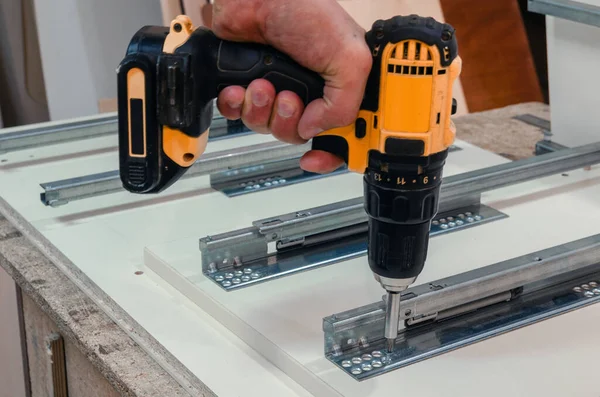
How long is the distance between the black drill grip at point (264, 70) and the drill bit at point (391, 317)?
0.77 ft

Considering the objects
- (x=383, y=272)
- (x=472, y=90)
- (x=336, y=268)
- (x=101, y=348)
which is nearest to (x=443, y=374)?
(x=383, y=272)

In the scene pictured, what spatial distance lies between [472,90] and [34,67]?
126 cm

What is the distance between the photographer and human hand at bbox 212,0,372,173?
33.7 inches

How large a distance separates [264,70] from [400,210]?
230 mm

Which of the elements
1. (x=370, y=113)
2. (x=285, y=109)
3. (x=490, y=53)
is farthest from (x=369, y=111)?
(x=490, y=53)

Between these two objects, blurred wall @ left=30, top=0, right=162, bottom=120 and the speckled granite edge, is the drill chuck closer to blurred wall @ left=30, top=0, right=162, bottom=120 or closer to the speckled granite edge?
the speckled granite edge

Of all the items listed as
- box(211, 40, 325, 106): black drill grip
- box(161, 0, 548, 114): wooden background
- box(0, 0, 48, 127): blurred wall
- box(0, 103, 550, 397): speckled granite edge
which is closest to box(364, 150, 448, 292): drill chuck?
box(211, 40, 325, 106): black drill grip

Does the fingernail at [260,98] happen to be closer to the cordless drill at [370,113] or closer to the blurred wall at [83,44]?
the cordless drill at [370,113]

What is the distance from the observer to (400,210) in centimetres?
83

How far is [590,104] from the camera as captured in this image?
1.53 metres

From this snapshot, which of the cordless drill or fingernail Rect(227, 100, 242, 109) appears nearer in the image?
the cordless drill

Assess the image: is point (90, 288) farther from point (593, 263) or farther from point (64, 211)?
point (593, 263)

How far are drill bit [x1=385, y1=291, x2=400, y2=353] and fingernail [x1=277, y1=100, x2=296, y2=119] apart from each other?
0.75ft

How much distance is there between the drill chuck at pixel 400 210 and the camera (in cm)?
83
